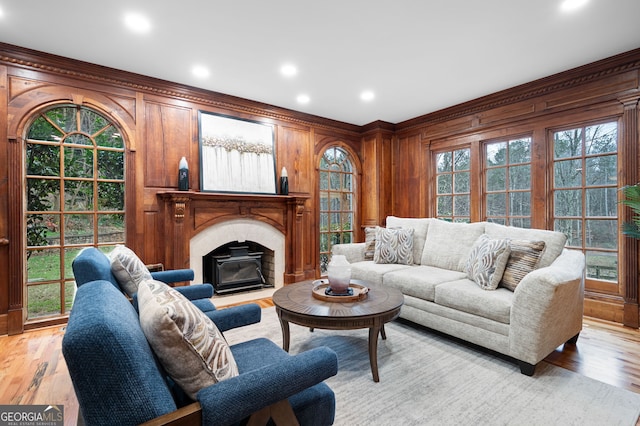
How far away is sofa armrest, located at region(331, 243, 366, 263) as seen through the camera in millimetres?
3805

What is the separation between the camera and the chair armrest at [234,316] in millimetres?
1586

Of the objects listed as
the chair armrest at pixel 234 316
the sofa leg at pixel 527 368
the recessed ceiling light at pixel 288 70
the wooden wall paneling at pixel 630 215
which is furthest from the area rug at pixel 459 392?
the recessed ceiling light at pixel 288 70

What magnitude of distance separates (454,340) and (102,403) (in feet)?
8.61

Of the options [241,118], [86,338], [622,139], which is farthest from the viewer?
[241,118]

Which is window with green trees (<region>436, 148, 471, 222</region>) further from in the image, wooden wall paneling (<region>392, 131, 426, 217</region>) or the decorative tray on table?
the decorative tray on table

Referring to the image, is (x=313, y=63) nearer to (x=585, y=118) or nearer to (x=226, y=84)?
(x=226, y=84)

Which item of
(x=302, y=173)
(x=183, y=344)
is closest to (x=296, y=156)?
(x=302, y=173)

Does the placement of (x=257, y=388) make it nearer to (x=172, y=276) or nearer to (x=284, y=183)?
(x=172, y=276)

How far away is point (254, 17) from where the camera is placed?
2.46 meters

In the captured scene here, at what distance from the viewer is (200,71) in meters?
3.37

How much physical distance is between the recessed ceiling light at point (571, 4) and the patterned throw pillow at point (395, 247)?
2338mm

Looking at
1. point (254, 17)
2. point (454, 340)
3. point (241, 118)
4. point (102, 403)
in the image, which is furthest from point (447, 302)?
point (241, 118)

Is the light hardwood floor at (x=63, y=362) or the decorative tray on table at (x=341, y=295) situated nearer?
the light hardwood floor at (x=63, y=362)

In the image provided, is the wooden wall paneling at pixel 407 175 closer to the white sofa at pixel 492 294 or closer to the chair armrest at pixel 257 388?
the white sofa at pixel 492 294
